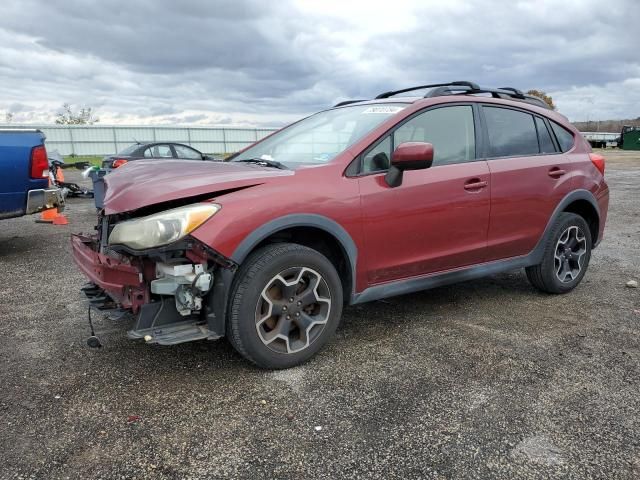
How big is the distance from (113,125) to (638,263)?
35.9 metres

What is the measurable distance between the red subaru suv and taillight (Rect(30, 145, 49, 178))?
2.94m

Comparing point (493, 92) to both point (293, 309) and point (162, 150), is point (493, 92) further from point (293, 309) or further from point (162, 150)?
point (162, 150)

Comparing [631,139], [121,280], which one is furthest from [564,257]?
[631,139]

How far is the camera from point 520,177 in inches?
164

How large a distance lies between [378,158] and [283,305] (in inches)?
46.7

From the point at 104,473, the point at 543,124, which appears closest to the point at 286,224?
the point at 104,473

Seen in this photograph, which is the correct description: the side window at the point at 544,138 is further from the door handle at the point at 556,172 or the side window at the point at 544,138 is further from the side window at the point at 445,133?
the side window at the point at 445,133

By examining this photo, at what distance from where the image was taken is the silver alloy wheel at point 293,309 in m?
3.04

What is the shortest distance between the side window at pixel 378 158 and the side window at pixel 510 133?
3.37 feet

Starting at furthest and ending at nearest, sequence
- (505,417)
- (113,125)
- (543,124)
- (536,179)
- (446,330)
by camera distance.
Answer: (113,125) → (543,124) → (536,179) → (446,330) → (505,417)

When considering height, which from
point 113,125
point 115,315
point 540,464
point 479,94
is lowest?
point 540,464

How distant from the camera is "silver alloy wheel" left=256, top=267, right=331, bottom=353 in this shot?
3039mm

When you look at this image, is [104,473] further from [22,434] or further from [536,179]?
[536,179]

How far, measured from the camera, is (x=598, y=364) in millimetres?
3281
